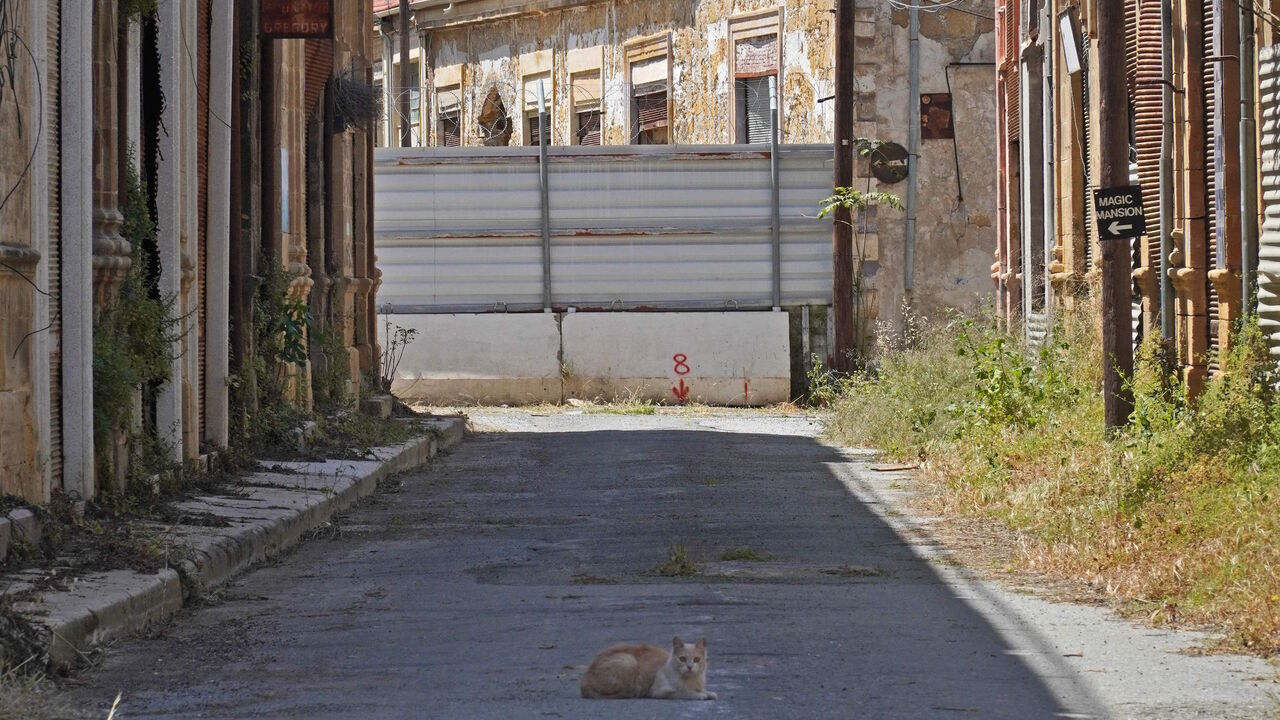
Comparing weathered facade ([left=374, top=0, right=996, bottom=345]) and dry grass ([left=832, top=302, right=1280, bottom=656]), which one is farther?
weathered facade ([left=374, top=0, right=996, bottom=345])

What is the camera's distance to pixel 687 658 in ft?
18.5

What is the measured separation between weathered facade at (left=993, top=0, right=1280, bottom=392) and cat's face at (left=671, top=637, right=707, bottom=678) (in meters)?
6.55

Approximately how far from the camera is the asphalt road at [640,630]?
5898 mm

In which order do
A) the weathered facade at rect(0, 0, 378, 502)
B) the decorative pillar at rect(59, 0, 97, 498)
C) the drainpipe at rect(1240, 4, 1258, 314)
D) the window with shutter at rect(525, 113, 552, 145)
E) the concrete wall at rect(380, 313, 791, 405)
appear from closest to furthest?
the weathered facade at rect(0, 0, 378, 502), the decorative pillar at rect(59, 0, 97, 498), the drainpipe at rect(1240, 4, 1258, 314), the concrete wall at rect(380, 313, 791, 405), the window with shutter at rect(525, 113, 552, 145)

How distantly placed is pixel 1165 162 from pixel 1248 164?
182 cm

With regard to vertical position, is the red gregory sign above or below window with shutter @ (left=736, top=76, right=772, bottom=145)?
below

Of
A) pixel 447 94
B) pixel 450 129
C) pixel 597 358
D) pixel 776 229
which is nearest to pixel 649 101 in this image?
pixel 447 94

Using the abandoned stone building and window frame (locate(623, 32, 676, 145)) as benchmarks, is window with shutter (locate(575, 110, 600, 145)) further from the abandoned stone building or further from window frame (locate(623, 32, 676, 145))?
the abandoned stone building

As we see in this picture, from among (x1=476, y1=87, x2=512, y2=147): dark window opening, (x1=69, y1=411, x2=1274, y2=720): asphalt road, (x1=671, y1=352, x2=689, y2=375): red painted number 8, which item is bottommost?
(x1=69, y1=411, x2=1274, y2=720): asphalt road

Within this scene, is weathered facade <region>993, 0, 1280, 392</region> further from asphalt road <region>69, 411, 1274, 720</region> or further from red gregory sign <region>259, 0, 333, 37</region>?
red gregory sign <region>259, 0, 333, 37</region>

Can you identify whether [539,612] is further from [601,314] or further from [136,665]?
[601,314]

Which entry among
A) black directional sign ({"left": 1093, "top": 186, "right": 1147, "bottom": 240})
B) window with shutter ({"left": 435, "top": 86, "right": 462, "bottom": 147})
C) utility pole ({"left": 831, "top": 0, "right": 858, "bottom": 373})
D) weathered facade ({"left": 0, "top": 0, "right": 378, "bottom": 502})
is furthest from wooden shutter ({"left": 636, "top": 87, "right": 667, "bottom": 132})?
black directional sign ({"left": 1093, "top": 186, "right": 1147, "bottom": 240})

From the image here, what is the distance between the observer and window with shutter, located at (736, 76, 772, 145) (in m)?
27.0

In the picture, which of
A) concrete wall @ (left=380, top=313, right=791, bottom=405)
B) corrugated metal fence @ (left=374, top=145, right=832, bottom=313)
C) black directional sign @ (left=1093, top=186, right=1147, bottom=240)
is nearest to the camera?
black directional sign @ (left=1093, top=186, right=1147, bottom=240)
